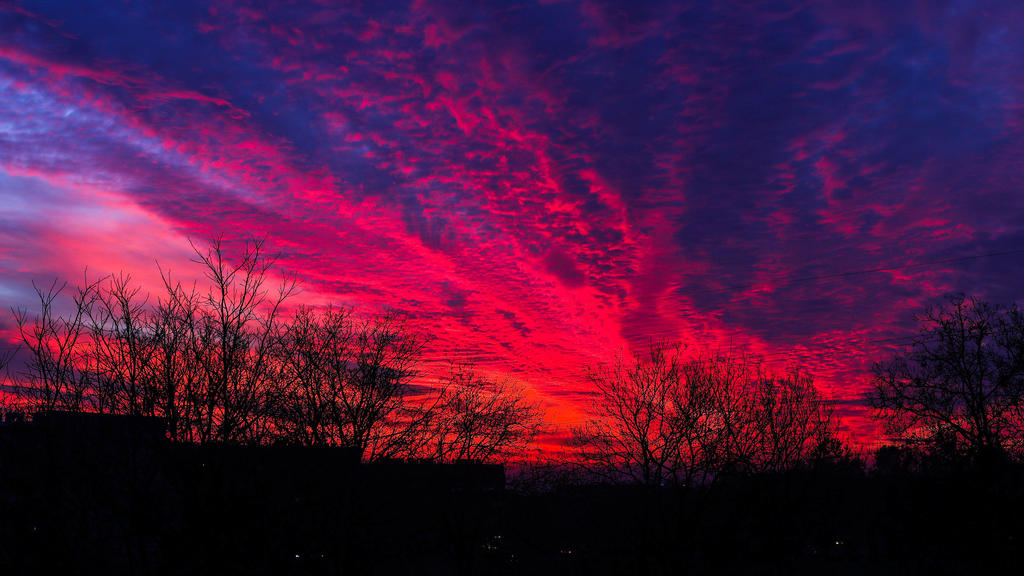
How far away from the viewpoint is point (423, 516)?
1410 inches

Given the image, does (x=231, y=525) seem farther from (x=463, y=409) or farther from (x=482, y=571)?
(x=482, y=571)

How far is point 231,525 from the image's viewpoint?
1580cm

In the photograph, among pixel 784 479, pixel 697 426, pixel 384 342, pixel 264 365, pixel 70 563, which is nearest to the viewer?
pixel 70 563

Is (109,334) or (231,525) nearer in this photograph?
(231,525)

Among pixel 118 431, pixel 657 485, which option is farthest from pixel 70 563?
pixel 657 485

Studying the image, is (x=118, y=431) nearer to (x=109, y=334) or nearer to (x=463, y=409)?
(x=109, y=334)

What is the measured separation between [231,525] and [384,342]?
14.6 m

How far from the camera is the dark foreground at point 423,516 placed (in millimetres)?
15664

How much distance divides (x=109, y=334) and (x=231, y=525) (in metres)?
5.94

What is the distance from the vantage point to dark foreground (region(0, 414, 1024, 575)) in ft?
51.4

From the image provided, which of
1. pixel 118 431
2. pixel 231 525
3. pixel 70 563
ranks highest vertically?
pixel 118 431

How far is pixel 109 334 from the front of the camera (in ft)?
56.5

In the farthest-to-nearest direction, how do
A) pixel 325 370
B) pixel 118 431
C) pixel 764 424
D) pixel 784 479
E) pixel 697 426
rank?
1. pixel 784 479
2. pixel 764 424
3. pixel 697 426
4. pixel 325 370
5. pixel 118 431

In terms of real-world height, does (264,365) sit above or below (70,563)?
above
